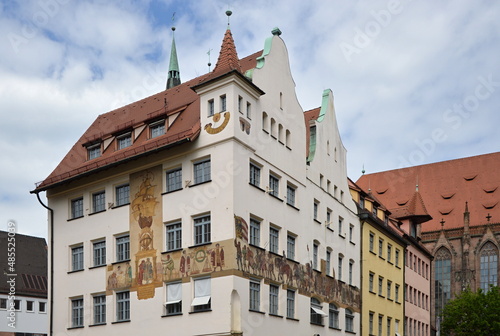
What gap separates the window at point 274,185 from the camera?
1277 inches

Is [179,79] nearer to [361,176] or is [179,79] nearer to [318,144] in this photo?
[361,176]

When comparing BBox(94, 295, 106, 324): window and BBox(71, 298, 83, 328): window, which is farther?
BBox(71, 298, 83, 328): window

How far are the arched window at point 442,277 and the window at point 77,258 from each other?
186 ft

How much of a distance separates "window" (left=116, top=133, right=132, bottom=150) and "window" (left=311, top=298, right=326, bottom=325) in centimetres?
1123

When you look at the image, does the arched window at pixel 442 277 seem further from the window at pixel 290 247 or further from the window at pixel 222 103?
the window at pixel 222 103

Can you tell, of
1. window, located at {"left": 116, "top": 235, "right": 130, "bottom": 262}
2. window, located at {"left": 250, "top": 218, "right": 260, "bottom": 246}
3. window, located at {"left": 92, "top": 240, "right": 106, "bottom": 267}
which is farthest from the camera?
window, located at {"left": 92, "top": 240, "right": 106, "bottom": 267}

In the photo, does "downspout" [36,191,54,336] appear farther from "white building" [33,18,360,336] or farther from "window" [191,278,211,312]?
"window" [191,278,211,312]

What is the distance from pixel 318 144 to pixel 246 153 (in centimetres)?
793

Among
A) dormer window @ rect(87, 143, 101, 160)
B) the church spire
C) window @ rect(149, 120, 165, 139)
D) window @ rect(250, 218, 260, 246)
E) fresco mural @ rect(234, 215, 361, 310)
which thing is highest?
the church spire

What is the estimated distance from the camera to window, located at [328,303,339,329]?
122 ft

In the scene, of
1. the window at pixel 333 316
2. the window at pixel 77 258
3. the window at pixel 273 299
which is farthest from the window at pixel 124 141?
the window at pixel 333 316

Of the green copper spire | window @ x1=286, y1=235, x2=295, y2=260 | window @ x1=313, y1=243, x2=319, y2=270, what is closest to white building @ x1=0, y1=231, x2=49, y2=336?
the green copper spire

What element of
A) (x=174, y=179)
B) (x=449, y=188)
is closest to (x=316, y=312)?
(x=174, y=179)

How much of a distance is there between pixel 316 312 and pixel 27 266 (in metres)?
41.0
